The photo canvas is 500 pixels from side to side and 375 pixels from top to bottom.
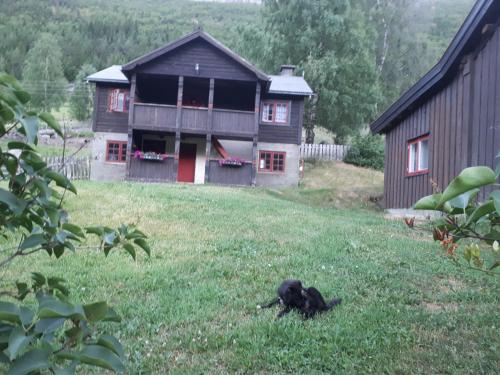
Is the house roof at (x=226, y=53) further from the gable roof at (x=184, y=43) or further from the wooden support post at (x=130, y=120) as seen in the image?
the wooden support post at (x=130, y=120)

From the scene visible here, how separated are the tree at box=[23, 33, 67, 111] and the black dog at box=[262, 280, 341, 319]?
46298mm

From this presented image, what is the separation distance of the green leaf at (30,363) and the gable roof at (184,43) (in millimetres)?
20162

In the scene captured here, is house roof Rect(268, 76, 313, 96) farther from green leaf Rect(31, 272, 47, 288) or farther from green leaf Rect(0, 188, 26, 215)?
green leaf Rect(0, 188, 26, 215)

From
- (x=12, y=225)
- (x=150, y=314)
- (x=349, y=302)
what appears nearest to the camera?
(x=12, y=225)

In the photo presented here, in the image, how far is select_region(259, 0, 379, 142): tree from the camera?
3159 centimetres

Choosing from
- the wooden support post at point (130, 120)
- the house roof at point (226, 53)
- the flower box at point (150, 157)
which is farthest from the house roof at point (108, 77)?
the flower box at point (150, 157)

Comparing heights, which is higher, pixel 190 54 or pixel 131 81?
pixel 190 54

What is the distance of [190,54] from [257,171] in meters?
6.48

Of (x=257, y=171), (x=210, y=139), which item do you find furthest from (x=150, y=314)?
(x=257, y=171)

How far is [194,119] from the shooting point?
21.1 m

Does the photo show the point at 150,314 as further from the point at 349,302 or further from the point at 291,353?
the point at 349,302

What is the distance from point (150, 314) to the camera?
4.41 m

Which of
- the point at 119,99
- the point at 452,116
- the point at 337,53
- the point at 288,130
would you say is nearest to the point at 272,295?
the point at 452,116

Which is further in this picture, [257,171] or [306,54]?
[306,54]
